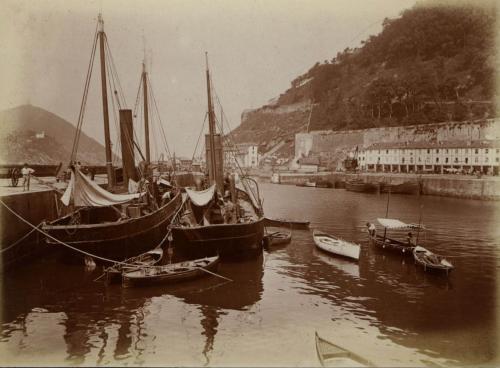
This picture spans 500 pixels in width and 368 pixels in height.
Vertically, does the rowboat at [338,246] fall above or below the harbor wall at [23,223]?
below

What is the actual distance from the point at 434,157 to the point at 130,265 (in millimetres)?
80343

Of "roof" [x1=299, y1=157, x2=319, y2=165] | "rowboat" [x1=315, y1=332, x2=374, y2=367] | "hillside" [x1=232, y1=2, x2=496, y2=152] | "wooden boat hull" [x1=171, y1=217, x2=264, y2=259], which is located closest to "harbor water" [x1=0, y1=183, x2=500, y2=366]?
"wooden boat hull" [x1=171, y1=217, x2=264, y2=259]

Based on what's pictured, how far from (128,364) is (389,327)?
923cm

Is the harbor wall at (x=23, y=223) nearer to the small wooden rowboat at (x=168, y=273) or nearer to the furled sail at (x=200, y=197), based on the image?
the small wooden rowboat at (x=168, y=273)

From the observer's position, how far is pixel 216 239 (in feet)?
76.0

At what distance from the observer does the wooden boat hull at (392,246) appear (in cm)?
2548

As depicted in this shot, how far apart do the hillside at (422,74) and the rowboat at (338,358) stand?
103 metres

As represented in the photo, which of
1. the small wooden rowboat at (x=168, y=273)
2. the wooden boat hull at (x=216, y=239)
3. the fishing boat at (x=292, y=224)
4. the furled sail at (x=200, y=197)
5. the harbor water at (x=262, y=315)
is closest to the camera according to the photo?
the harbor water at (x=262, y=315)

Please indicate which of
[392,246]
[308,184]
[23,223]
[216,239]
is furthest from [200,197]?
[308,184]

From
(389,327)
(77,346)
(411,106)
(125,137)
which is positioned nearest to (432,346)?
(389,327)

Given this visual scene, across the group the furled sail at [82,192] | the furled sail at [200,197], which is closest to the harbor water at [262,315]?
the furled sail at [82,192]

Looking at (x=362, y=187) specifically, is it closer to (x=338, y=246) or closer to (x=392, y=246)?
(x=392, y=246)

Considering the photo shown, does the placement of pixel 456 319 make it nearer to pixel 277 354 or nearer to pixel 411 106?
pixel 277 354

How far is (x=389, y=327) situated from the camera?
15500 millimetres
